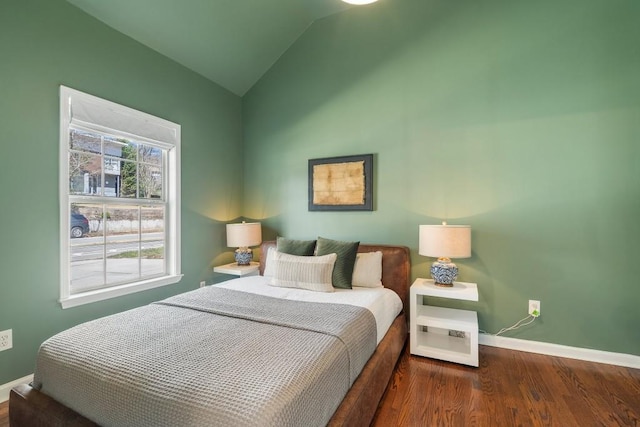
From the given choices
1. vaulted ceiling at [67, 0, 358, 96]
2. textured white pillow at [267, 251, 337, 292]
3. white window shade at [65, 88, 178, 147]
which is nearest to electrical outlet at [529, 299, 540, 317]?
textured white pillow at [267, 251, 337, 292]

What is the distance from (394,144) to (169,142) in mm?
2256

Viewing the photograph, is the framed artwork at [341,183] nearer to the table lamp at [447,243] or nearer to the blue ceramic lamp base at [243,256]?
the table lamp at [447,243]

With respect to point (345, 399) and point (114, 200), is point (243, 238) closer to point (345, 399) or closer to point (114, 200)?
point (114, 200)

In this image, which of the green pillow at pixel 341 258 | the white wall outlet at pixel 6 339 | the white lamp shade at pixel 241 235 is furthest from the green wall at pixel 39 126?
the green pillow at pixel 341 258

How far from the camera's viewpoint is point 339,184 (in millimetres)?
3260

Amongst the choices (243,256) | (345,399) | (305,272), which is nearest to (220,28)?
(243,256)

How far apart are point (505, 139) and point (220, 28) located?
2.87 meters

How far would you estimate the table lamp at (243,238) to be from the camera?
10.9 ft

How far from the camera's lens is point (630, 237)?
7.55 ft

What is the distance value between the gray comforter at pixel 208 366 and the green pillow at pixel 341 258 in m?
0.75

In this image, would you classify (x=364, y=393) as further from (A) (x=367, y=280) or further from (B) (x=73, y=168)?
(B) (x=73, y=168)

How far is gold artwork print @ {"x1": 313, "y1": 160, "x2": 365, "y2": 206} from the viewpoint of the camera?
3.17 m

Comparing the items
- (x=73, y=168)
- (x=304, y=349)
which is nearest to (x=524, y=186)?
(x=304, y=349)

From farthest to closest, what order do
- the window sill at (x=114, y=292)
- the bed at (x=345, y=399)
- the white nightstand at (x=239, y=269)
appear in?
the white nightstand at (x=239, y=269), the window sill at (x=114, y=292), the bed at (x=345, y=399)
